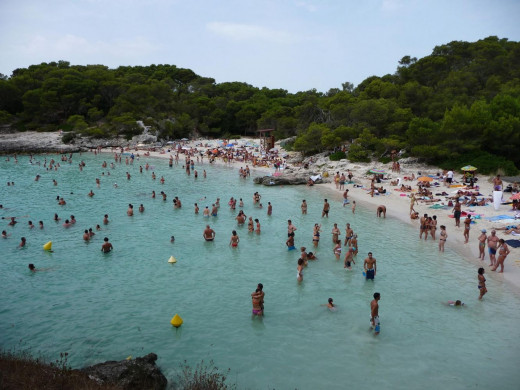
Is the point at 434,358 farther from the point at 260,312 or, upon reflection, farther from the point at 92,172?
the point at 92,172

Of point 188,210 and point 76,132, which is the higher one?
point 76,132

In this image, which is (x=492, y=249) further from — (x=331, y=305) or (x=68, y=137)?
(x=68, y=137)

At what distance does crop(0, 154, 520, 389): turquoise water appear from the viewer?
27.3 feet

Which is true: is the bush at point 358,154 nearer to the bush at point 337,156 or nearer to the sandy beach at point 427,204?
the sandy beach at point 427,204

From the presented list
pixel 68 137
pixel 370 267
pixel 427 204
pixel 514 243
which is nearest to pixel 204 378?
pixel 370 267

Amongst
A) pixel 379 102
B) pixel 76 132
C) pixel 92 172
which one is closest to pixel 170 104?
pixel 76 132

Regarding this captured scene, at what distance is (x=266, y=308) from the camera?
1084cm

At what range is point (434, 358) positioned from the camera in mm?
8523

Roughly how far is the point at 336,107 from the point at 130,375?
39797 mm

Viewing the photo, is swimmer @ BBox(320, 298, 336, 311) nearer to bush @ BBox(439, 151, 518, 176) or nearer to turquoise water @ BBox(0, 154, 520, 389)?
turquoise water @ BBox(0, 154, 520, 389)

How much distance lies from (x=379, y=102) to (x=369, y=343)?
3298cm

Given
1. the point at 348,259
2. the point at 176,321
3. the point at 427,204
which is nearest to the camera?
the point at 176,321

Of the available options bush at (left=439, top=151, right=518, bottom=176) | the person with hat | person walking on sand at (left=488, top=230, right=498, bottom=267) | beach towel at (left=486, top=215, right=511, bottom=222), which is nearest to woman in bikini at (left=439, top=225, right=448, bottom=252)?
the person with hat

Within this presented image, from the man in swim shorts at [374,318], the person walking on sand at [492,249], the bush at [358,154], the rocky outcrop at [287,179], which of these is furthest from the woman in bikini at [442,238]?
the bush at [358,154]
